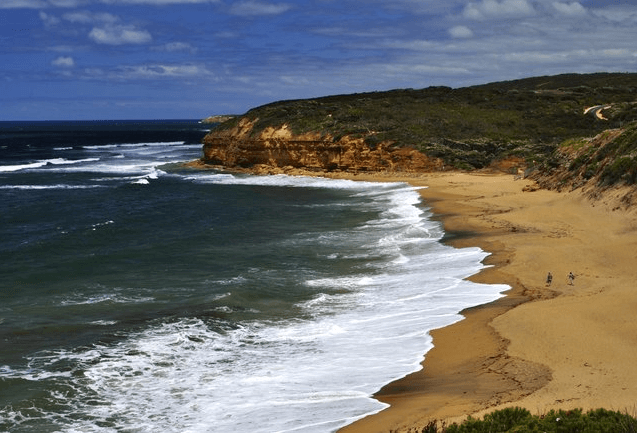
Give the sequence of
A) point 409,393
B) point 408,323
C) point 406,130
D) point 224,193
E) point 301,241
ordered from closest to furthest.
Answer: point 409,393 → point 408,323 → point 301,241 → point 224,193 → point 406,130

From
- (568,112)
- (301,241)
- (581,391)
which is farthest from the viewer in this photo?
(568,112)

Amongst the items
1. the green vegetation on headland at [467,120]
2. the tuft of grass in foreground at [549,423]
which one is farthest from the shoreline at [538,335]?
the green vegetation on headland at [467,120]

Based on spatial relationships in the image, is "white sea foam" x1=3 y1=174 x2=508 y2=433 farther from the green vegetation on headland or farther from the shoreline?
the green vegetation on headland

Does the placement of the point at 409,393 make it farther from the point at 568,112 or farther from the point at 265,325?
the point at 568,112

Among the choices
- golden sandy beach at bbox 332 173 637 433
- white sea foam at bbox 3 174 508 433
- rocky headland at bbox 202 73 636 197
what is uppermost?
rocky headland at bbox 202 73 636 197

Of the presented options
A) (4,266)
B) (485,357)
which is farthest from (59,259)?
(485,357)

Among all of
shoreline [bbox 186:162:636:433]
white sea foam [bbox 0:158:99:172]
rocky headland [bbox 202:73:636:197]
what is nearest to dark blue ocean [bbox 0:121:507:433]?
shoreline [bbox 186:162:636:433]

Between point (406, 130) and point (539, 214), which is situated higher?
point (406, 130)
